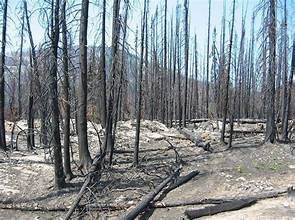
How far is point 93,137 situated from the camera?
2234 centimetres

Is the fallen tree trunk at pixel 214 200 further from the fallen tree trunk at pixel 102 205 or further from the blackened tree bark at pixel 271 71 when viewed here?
the blackened tree bark at pixel 271 71

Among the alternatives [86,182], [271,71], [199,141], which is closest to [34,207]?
[86,182]

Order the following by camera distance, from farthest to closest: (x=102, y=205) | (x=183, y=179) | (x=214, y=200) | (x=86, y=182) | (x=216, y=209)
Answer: (x=183, y=179) → (x=86, y=182) → (x=102, y=205) → (x=214, y=200) → (x=216, y=209)

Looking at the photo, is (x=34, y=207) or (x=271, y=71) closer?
(x=34, y=207)

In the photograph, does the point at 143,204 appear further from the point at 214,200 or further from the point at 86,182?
the point at 86,182

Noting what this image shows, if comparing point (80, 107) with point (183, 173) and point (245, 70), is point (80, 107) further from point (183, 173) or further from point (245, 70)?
point (245, 70)

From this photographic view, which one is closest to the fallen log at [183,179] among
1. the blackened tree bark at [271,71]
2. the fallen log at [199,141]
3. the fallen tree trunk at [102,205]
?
the fallen tree trunk at [102,205]

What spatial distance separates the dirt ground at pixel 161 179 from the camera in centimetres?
1005

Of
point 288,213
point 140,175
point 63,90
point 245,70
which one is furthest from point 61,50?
point 245,70

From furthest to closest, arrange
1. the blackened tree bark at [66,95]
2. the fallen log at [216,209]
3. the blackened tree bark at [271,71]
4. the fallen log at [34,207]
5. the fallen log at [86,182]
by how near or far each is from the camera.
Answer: the blackened tree bark at [271,71] < the blackened tree bark at [66,95] < the fallen log at [34,207] < the fallen log at [86,182] < the fallen log at [216,209]

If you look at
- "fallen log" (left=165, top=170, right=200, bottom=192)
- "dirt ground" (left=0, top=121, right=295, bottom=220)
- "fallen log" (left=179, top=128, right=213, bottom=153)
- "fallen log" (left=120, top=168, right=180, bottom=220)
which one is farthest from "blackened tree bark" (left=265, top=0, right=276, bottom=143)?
"fallen log" (left=120, top=168, right=180, bottom=220)

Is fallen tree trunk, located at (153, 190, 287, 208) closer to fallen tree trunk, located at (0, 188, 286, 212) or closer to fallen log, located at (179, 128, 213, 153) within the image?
fallen tree trunk, located at (0, 188, 286, 212)

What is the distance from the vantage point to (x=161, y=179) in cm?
1289

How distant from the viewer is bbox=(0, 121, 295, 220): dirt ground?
1005cm
